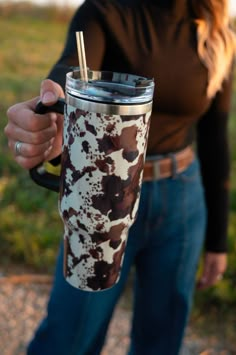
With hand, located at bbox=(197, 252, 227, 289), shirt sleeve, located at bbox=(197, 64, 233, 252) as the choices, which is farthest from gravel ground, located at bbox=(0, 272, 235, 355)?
shirt sleeve, located at bbox=(197, 64, 233, 252)

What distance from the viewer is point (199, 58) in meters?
1.16

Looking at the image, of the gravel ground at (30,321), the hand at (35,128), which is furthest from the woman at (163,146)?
the gravel ground at (30,321)

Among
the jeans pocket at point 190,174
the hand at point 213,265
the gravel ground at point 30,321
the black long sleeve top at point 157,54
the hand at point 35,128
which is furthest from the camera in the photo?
the gravel ground at point 30,321

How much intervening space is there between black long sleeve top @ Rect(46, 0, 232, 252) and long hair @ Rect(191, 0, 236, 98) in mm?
17

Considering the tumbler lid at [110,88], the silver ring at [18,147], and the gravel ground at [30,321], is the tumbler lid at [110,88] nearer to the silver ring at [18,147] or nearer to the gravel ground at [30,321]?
the silver ring at [18,147]

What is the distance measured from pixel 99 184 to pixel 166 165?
0.57 metres

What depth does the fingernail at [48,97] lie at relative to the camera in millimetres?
706

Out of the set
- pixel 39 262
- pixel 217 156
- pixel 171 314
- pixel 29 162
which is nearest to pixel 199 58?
pixel 217 156

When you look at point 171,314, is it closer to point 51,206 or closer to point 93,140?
point 93,140

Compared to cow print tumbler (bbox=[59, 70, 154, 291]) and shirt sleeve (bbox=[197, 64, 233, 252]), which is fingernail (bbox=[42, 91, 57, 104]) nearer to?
cow print tumbler (bbox=[59, 70, 154, 291])

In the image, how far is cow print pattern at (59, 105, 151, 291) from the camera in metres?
0.64

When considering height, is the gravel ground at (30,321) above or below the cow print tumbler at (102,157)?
below

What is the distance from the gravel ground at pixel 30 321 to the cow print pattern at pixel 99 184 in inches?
56.5

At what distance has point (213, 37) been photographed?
1195 millimetres
